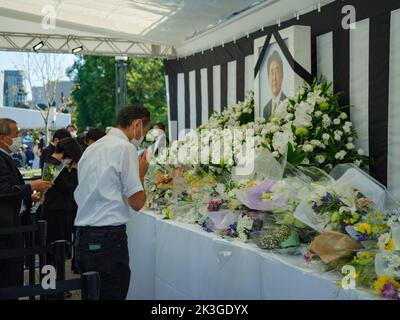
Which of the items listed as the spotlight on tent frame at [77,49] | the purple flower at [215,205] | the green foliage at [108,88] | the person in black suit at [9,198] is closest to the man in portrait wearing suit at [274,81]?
the purple flower at [215,205]

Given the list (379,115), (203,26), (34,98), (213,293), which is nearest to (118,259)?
(213,293)

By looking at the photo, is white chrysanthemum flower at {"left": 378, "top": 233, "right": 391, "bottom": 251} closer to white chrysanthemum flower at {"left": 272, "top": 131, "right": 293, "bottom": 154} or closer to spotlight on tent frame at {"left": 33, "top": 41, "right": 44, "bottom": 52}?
white chrysanthemum flower at {"left": 272, "top": 131, "right": 293, "bottom": 154}

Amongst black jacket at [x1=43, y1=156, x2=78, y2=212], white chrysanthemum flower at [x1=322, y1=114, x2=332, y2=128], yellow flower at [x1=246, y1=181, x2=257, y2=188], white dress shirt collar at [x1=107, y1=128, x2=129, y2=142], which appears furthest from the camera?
black jacket at [x1=43, y1=156, x2=78, y2=212]

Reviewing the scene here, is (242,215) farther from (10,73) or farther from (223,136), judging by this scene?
(10,73)

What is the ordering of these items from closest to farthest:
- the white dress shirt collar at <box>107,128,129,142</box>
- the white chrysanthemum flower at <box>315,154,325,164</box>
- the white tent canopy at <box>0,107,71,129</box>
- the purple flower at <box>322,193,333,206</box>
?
A: the purple flower at <box>322,193,333,206</box>, the white dress shirt collar at <box>107,128,129,142</box>, the white chrysanthemum flower at <box>315,154,325,164</box>, the white tent canopy at <box>0,107,71,129</box>

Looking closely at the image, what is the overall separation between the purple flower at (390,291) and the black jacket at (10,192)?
2.33 metres

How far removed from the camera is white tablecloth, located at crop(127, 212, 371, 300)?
1.92 meters

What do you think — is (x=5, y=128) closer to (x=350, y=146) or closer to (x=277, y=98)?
(x=277, y=98)

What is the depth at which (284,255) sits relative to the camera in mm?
2125

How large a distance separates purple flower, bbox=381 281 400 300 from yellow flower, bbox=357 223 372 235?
0.22 m

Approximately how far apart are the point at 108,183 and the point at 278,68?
2169 millimetres

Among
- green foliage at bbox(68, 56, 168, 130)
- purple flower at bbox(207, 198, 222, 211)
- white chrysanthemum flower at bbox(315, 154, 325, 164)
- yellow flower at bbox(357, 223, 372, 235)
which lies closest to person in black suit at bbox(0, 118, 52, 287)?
purple flower at bbox(207, 198, 222, 211)
